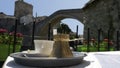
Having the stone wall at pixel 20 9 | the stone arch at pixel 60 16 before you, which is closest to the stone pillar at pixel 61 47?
the stone arch at pixel 60 16

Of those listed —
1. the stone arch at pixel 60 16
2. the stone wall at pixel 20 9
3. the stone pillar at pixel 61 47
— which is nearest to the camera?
the stone pillar at pixel 61 47

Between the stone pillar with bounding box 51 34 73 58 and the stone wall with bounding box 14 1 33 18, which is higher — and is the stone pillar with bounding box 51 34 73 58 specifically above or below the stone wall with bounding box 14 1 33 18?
below

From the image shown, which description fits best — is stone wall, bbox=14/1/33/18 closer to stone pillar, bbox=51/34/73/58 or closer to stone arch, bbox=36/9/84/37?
stone arch, bbox=36/9/84/37

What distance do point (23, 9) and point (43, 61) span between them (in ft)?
88.6

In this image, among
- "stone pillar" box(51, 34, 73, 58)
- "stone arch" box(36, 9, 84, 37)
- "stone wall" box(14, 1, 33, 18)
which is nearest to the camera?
"stone pillar" box(51, 34, 73, 58)

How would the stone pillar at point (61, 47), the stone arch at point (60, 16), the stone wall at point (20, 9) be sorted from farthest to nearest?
the stone wall at point (20, 9), the stone arch at point (60, 16), the stone pillar at point (61, 47)

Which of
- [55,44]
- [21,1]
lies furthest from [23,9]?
[55,44]

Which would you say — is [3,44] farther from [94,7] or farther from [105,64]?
[94,7]

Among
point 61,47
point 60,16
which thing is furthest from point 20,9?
point 61,47

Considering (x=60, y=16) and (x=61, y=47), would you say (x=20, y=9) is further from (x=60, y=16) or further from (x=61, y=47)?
(x=61, y=47)

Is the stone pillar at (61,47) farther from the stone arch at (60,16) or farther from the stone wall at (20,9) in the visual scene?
the stone wall at (20,9)

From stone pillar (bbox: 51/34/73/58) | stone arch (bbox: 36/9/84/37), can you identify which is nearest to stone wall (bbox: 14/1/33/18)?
stone arch (bbox: 36/9/84/37)

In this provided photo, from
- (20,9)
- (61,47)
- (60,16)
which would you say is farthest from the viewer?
(20,9)

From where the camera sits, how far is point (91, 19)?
10.1 meters
